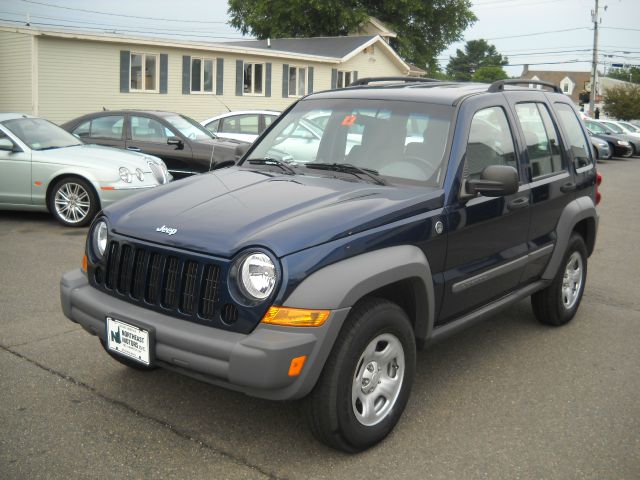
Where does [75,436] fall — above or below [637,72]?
below

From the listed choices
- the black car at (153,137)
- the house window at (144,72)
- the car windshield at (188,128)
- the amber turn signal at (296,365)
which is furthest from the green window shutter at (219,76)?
the amber turn signal at (296,365)

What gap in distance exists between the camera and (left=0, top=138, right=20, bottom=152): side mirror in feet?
32.1

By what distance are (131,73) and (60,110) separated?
3.22 metres

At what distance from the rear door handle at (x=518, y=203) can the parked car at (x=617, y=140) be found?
2649 centimetres

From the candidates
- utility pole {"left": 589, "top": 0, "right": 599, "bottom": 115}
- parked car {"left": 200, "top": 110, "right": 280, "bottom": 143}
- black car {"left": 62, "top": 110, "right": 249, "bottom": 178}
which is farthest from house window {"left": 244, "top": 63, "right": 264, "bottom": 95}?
utility pole {"left": 589, "top": 0, "right": 599, "bottom": 115}

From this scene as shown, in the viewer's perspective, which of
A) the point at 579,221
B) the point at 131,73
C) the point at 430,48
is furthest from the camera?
the point at 430,48

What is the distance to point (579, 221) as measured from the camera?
5719 mm

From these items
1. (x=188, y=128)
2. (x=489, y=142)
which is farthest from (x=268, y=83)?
(x=489, y=142)

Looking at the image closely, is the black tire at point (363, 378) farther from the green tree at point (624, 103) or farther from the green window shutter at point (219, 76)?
the green tree at point (624, 103)

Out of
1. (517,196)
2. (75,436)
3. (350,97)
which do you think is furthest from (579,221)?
(75,436)

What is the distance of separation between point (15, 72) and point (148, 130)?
496 inches

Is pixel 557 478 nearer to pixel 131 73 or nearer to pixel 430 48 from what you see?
pixel 131 73

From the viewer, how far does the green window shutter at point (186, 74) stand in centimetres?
2750

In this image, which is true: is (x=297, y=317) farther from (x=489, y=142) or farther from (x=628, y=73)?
(x=628, y=73)
